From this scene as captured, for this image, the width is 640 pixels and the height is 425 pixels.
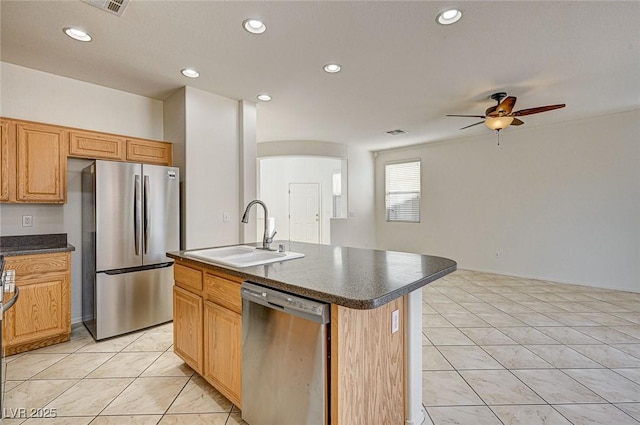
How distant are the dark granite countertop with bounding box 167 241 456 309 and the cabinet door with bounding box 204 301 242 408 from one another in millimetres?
296

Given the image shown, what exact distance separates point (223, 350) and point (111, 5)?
239cm

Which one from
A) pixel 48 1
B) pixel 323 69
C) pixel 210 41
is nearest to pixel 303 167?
pixel 323 69

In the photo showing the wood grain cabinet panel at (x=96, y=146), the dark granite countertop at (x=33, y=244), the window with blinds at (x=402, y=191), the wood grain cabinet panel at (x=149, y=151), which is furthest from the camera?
the window with blinds at (x=402, y=191)

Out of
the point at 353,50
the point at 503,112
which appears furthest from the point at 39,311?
the point at 503,112

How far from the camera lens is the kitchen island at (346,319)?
1.30 m

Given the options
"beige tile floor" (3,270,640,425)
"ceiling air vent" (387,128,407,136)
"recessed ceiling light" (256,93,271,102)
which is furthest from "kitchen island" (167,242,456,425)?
"ceiling air vent" (387,128,407,136)

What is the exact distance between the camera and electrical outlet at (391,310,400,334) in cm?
158

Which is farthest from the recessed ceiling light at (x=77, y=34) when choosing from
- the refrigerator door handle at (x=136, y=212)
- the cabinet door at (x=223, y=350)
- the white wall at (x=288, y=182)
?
the white wall at (x=288, y=182)

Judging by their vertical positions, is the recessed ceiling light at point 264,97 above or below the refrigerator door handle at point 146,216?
above

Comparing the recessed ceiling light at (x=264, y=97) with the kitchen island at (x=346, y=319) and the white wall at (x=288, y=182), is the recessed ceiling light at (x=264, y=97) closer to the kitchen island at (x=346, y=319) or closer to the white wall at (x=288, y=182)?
the kitchen island at (x=346, y=319)

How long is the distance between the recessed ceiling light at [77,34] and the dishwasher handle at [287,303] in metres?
2.41

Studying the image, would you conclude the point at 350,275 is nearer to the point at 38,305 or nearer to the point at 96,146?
the point at 38,305

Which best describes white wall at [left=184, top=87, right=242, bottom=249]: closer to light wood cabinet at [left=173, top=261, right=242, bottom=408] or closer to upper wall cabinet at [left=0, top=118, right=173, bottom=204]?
upper wall cabinet at [left=0, top=118, right=173, bottom=204]

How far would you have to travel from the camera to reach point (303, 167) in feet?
27.2
